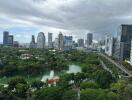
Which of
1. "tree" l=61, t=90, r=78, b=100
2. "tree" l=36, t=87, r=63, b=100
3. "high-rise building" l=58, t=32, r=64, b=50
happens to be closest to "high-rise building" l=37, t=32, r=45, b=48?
"high-rise building" l=58, t=32, r=64, b=50

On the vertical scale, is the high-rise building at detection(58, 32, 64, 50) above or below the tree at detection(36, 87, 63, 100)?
above

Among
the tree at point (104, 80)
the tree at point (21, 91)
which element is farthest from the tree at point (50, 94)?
the tree at point (104, 80)

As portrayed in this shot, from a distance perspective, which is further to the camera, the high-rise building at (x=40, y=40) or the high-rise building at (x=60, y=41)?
the high-rise building at (x=40, y=40)

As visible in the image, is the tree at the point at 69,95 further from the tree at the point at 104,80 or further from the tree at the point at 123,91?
the tree at the point at 104,80

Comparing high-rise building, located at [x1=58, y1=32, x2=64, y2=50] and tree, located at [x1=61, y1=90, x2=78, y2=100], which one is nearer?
tree, located at [x1=61, y1=90, x2=78, y2=100]

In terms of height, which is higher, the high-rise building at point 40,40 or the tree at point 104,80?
the high-rise building at point 40,40

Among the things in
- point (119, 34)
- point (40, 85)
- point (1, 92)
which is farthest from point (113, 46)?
point (1, 92)

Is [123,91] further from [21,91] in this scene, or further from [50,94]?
[21,91]

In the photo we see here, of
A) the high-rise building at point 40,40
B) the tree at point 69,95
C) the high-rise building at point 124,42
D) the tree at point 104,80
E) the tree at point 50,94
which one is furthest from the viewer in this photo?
the high-rise building at point 40,40

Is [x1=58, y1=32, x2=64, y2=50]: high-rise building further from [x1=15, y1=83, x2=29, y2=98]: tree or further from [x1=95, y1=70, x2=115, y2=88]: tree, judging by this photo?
[x1=15, y1=83, x2=29, y2=98]: tree

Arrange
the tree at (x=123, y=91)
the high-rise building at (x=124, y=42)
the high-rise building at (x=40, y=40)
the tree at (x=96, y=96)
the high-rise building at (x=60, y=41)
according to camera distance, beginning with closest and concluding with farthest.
Result: the tree at (x=96, y=96) < the tree at (x=123, y=91) < the high-rise building at (x=124, y=42) < the high-rise building at (x=60, y=41) < the high-rise building at (x=40, y=40)
